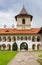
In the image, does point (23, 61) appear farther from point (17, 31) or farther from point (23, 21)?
point (23, 21)

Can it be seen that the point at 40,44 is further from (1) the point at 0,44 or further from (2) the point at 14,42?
(1) the point at 0,44

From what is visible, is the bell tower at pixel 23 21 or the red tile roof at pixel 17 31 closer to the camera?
the red tile roof at pixel 17 31

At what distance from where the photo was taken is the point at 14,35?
221 feet

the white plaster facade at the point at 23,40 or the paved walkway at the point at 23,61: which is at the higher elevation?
the paved walkway at the point at 23,61

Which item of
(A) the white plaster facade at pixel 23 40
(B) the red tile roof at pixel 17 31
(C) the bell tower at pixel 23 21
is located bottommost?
(A) the white plaster facade at pixel 23 40

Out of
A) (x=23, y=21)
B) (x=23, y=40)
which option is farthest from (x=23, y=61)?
(x=23, y=21)

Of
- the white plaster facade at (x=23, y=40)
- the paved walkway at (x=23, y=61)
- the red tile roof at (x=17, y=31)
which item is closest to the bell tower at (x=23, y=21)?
the red tile roof at (x=17, y=31)

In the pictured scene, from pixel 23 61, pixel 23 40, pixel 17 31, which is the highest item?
pixel 23 61

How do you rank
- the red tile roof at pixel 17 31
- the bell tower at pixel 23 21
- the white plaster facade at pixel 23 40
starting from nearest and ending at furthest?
the white plaster facade at pixel 23 40
the red tile roof at pixel 17 31
the bell tower at pixel 23 21

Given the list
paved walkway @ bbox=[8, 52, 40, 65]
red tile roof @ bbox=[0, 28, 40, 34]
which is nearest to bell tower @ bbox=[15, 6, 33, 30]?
red tile roof @ bbox=[0, 28, 40, 34]

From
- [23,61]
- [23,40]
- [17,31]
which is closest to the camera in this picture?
[23,61]

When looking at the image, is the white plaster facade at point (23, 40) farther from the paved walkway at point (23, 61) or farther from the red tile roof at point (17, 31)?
the paved walkway at point (23, 61)

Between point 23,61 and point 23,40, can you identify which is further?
point 23,40

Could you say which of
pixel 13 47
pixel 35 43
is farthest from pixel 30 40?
pixel 13 47
